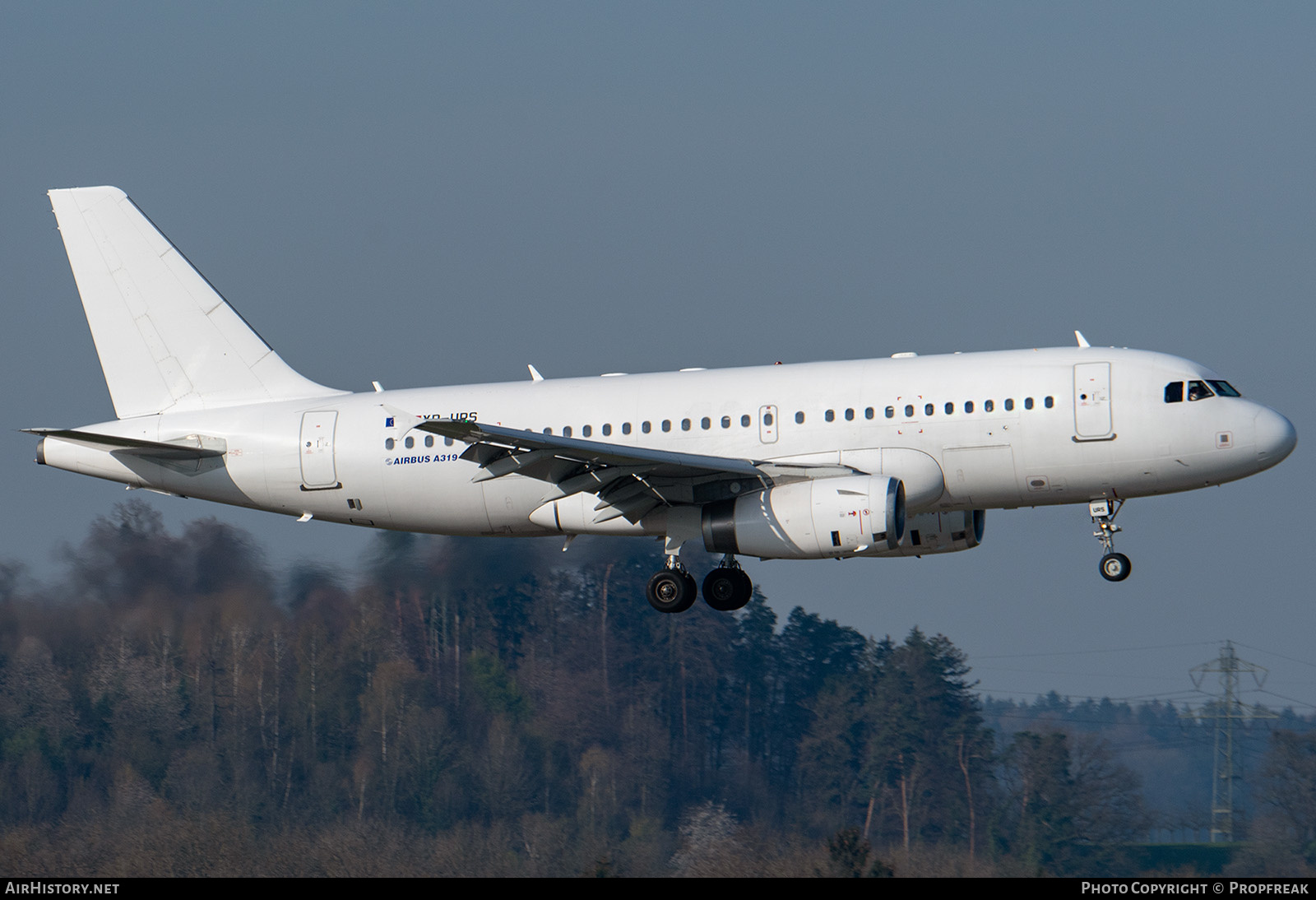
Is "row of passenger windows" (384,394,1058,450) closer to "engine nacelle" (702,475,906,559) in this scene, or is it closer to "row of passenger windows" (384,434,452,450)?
"row of passenger windows" (384,434,452,450)

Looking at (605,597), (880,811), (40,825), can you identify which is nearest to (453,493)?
(40,825)

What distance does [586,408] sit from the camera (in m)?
35.4

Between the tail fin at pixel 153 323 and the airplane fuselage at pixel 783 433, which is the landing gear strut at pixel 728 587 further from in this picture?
the tail fin at pixel 153 323

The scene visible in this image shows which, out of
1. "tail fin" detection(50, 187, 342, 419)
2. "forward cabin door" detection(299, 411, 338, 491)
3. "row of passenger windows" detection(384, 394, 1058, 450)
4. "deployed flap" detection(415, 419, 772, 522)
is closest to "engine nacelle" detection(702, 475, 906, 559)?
"deployed flap" detection(415, 419, 772, 522)

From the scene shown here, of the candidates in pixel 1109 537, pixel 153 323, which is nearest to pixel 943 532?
pixel 1109 537

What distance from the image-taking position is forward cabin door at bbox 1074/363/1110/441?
3275 centimetres

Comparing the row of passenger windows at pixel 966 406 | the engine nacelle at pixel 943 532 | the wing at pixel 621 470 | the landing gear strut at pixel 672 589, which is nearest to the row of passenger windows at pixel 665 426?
the wing at pixel 621 470

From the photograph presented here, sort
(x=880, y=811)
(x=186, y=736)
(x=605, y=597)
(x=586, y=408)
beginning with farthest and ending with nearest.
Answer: (x=880, y=811) < (x=605, y=597) < (x=186, y=736) < (x=586, y=408)

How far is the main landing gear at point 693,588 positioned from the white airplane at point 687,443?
0.05 metres

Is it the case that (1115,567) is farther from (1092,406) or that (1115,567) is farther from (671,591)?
(671,591)

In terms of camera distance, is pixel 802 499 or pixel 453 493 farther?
pixel 453 493

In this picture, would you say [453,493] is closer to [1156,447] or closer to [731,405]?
[731,405]

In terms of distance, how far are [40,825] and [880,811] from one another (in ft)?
195

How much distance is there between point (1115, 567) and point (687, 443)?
31.1 ft
